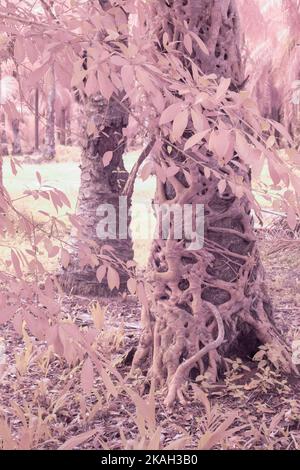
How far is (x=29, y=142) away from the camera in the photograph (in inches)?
1069

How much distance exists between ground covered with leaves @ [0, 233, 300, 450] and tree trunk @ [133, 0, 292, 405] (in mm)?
113

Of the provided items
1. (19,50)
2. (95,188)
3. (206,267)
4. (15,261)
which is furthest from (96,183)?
(19,50)

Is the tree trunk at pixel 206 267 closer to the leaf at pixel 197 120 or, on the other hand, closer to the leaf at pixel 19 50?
the leaf at pixel 19 50

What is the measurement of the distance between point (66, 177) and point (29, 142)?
14680 millimetres

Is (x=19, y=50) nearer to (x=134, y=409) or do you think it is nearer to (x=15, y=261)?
(x=15, y=261)

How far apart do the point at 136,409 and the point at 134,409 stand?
1.10 ft

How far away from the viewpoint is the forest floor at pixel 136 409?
2.49 m

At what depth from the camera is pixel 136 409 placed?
256 cm

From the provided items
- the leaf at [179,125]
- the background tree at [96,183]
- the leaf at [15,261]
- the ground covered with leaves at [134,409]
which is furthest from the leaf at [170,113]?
the background tree at [96,183]

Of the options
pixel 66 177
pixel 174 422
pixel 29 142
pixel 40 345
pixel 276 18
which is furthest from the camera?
pixel 29 142

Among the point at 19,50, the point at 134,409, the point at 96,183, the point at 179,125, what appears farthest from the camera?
the point at 96,183

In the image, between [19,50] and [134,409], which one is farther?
[134,409]

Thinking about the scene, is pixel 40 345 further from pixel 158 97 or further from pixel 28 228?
pixel 158 97
